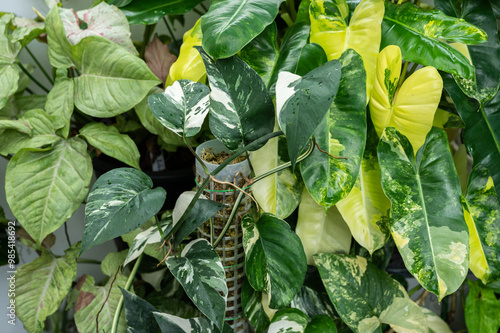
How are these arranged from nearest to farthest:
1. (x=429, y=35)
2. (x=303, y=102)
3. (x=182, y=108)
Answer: (x=303, y=102) < (x=182, y=108) < (x=429, y=35)

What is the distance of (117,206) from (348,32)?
0.59 m

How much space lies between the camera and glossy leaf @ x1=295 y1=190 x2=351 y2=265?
952 millimetres

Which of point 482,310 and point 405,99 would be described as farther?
point 482,310

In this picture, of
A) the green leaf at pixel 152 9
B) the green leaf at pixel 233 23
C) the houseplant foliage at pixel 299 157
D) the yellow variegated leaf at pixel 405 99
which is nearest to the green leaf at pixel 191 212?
the houseplant foliage at pixel 299 157

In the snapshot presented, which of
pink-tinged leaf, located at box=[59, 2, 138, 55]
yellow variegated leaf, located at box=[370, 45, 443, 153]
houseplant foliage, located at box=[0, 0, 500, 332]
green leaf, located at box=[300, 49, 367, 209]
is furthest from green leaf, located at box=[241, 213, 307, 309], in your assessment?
pink-tinged leaf, located at box=[59, 2, 138, 55]

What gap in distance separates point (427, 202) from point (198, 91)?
1.68ft

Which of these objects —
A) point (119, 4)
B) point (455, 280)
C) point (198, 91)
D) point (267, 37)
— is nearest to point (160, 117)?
point (198, 91)

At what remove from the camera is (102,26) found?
1.02m

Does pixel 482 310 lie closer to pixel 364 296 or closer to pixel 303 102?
pixel 364 296

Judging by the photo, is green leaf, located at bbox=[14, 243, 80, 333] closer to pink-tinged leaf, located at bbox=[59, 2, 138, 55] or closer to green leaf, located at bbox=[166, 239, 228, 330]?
green leaf, located at bbox=[166, 239, 228, 330]

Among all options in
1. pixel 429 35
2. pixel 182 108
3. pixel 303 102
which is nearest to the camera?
pixel 303 102

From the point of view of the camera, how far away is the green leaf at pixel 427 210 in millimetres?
806

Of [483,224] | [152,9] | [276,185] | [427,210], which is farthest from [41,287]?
[483,224]

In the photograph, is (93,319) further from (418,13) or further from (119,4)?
(418,13)
